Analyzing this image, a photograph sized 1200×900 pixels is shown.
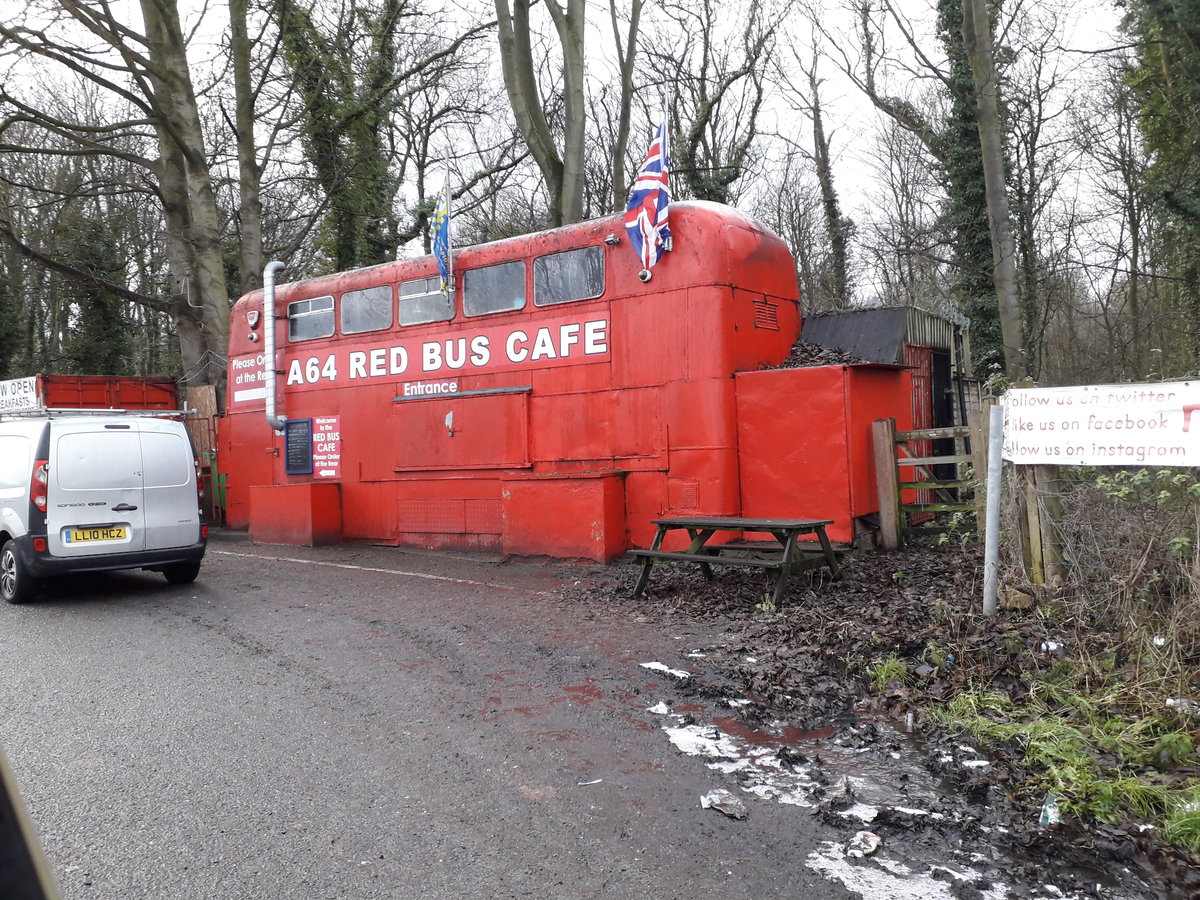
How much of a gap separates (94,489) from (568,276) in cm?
581

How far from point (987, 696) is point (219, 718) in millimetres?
4408

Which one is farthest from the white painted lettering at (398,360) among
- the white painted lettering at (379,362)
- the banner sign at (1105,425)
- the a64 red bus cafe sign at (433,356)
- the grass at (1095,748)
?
the grass at (1095,748)

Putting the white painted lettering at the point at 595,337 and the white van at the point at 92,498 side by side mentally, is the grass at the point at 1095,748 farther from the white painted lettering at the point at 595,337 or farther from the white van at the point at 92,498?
the white van at the point at 92,498

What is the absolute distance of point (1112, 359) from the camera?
22109 millimetres

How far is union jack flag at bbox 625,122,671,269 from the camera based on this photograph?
993 cm

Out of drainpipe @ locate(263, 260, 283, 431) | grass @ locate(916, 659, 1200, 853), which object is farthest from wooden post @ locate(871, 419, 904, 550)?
→ drainpipe @ locate(263, 260, 283, 431)

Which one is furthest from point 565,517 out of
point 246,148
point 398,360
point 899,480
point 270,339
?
point 246,148

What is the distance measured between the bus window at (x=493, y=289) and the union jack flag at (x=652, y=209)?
191 cm

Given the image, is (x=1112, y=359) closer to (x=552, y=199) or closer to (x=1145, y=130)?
(x=1145, y=130)

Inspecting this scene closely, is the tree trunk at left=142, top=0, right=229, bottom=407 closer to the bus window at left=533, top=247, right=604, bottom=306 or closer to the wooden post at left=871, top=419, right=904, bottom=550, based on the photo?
the bus window at left=533, top=247, right=604, bottom=306

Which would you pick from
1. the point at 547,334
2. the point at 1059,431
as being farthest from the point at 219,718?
the point at 547,334

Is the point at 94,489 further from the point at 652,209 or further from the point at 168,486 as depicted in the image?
the point at 652,209

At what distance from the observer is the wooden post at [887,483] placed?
953cm

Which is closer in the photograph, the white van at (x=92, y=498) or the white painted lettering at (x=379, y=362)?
the white van at (x=92, y=498)
